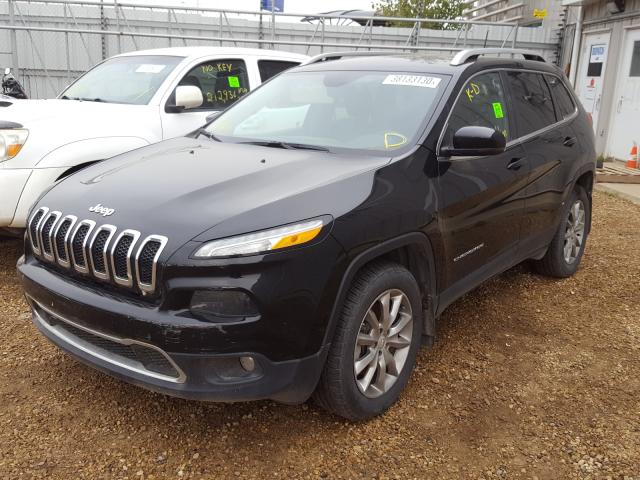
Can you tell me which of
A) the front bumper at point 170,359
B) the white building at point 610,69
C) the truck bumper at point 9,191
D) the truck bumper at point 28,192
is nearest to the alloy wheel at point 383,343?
the front bumper at point 170,359

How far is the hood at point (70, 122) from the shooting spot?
430cm

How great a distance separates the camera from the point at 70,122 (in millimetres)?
4555

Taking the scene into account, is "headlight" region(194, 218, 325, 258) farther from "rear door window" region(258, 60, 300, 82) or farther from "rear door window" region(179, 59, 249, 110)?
"rear door window" region(258, 60, 300, 82)

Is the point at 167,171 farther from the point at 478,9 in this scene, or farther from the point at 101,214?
the point at 478,9

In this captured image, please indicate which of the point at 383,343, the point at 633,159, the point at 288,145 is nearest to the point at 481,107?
the point at 288,145

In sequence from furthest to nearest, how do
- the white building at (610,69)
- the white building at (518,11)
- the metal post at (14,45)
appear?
the white building at (518,11) → the metal post at (14,45) → the white building at (610,69)

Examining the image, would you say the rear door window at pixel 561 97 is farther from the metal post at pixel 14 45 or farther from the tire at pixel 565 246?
the metal post at pixel 14 45

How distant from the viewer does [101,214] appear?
8.39 feet

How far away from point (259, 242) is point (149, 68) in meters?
3.97

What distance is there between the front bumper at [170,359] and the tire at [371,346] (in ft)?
0.47

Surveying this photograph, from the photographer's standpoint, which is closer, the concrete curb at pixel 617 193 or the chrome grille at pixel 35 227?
the chrome grille at pixel 35 227

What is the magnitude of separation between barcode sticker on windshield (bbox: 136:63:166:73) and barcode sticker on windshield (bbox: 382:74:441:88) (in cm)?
285

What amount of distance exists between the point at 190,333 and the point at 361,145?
4.71 ft

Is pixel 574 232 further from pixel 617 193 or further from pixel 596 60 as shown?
pixel 596 60
